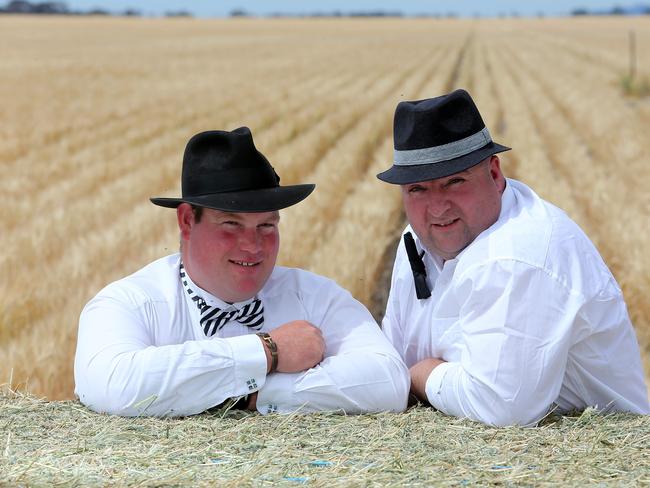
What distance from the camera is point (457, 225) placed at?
318 centimetres

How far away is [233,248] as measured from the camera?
3164mm

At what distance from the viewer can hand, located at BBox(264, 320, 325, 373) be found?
10.4 feet

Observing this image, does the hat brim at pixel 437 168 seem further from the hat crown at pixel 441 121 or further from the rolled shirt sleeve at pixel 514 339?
the rolled shirt sleeve at pixel 514 339

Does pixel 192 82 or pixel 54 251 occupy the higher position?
pixel 192 82

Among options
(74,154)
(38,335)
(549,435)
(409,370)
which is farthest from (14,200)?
(549,435)

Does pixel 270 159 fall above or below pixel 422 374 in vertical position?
above

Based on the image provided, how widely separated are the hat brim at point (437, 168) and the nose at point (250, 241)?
1.51ft

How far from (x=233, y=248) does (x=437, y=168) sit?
710 millimetres

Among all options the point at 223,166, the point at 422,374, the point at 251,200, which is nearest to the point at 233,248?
the point at 251,200

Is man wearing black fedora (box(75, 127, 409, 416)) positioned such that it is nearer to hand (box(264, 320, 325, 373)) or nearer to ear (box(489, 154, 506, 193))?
hand (box(264, 320, 325, 373))

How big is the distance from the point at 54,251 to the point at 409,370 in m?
4.77

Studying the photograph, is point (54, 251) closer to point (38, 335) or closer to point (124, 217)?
point (124, 217)

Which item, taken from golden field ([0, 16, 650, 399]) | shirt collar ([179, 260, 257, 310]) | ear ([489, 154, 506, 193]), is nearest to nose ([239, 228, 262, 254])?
shirt collar ([179, 260, 257, 310])

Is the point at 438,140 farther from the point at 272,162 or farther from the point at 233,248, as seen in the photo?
the point at 272,162
